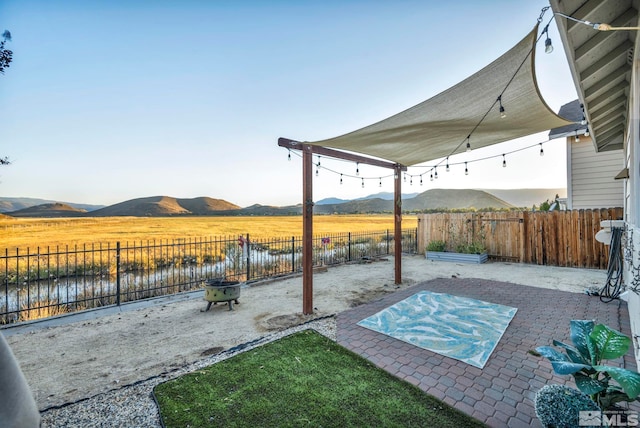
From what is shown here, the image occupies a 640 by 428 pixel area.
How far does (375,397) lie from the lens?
89.9 inches

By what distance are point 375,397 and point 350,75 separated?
6.86 m

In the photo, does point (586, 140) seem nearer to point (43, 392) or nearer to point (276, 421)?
point (276, 421)

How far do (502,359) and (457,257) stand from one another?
23.0ft

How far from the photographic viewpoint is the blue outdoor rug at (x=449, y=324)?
10.3 feet

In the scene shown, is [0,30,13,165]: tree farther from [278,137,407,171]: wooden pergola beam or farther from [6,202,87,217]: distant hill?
[6,202,87,217]: distant hill

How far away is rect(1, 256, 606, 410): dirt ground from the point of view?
271 centimetres

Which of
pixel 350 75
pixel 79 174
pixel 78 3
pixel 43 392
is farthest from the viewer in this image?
pixel 79 174

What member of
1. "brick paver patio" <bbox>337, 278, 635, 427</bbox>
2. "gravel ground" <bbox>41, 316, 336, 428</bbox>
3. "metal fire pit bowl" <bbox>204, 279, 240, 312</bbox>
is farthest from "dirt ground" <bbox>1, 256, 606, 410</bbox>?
"brick paver patio" <bbox>337, 278, 635, 427</bbox>

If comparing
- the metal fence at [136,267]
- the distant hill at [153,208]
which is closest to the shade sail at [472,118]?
the metal fence at [136,267]

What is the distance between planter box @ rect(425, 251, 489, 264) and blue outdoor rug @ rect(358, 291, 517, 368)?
15.7 ft


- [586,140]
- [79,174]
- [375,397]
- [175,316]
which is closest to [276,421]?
[375,397]

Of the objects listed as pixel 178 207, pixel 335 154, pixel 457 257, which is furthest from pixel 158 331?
pixel 178 207

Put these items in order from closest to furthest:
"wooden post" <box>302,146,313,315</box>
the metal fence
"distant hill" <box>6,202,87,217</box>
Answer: "wooden post" <box>302,146,313,315</box>
the metal fence
"distant hill" <box>6,202,87,217</box>
